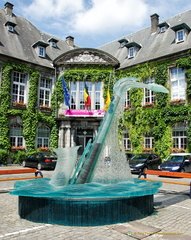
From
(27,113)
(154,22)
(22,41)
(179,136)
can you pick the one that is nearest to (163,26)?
(154,22)

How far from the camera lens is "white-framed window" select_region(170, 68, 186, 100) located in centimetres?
1992

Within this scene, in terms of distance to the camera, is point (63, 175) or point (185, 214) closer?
point (185, 214)

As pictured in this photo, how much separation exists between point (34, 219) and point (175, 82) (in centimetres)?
1825

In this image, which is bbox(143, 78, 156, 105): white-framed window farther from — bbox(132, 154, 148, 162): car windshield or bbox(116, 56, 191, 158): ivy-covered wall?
bbox(132, 154, 148, 162): car windshield

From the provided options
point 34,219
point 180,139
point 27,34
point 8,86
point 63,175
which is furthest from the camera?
point 27,34

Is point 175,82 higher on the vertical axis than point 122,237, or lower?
higher

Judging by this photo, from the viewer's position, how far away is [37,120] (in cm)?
2247

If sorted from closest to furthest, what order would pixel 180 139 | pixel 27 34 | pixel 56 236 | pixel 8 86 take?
pixel 56 236 → pixel 180 139 → pixel 8 86 → pixel 27 34

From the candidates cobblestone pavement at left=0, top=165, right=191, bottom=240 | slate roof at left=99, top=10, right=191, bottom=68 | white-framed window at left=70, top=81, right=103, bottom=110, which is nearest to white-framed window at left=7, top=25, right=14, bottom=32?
white-framed window at left=70, top=81, right=103, bottom=110

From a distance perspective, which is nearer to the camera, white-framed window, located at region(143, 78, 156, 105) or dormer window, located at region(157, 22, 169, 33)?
white-framed window, located at region(143, 78, 156, 105)

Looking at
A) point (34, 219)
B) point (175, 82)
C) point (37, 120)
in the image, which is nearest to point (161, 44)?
point (175, 82)

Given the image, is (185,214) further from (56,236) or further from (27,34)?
(27,34)

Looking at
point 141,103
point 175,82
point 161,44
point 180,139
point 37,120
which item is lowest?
point 180,139

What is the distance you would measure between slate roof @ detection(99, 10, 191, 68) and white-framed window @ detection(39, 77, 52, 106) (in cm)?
766
